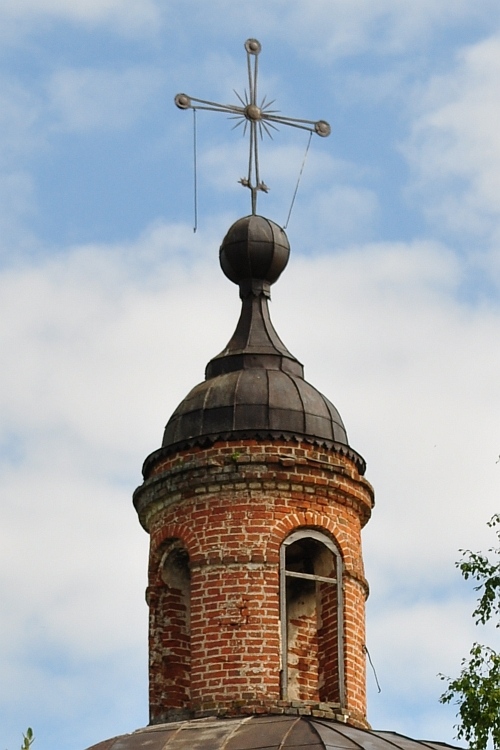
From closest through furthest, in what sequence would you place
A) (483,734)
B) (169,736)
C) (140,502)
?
(169,736) < (483,734) < (140,502)

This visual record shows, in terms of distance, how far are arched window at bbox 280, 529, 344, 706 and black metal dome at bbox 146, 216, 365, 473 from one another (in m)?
1.18

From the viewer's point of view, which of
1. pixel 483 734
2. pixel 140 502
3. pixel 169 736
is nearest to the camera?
pixel 169 736

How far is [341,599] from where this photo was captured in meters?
20.8

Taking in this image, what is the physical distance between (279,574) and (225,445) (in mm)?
1578

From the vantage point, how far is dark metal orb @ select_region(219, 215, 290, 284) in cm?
2242

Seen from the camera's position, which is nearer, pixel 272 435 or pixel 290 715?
pixel 290 715


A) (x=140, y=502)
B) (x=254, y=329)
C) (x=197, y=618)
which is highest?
(x=254, y=329)

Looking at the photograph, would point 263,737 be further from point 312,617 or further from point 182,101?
point 182,101

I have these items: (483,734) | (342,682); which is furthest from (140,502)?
(483,734)

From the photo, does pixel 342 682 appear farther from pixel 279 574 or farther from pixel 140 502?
pixel 140 502

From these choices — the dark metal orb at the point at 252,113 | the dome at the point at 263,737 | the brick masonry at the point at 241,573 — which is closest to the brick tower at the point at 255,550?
the brick masonry at the point at 241,573

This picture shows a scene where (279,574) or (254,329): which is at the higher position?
(254,329)

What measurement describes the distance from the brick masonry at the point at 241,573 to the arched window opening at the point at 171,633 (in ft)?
0.04

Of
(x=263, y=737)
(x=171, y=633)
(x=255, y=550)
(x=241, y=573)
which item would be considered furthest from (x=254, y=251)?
(x=263, y=737)
